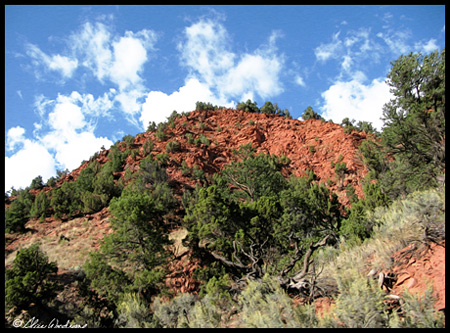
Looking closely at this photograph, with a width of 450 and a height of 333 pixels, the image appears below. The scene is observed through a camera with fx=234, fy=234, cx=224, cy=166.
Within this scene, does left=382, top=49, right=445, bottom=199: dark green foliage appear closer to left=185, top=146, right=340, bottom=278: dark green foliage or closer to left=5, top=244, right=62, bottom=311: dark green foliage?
left=185, top=146, right=340, bottom=278: dark green foliage

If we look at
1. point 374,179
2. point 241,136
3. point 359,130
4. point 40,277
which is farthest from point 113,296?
point 359,130

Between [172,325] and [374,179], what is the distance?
3025cm

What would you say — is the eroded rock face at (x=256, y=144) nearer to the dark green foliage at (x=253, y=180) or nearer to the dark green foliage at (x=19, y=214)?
the dark green foliage at (x=19, y=214)

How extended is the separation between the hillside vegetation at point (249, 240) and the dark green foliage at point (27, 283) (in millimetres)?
58

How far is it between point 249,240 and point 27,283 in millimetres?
12448

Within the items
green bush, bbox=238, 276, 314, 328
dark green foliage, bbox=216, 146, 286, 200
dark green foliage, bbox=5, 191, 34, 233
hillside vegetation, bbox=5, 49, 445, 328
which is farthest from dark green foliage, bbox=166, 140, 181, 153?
green bush, bbox=238, 276, 314, 328

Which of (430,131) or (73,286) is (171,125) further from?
(430,131)

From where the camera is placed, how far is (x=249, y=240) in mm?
13297

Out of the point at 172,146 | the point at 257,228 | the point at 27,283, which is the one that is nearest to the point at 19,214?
the point at 27,283

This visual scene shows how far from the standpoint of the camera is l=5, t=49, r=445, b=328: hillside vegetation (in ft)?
16.3

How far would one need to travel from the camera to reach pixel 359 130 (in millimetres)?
44250

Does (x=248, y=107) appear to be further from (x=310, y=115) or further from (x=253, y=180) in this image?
(x=253, y=180)

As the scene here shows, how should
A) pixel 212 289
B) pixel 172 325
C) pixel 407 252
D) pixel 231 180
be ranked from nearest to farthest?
pixel 407 252 → pixel 172 325 → pixel 212 289 → pixel 231 180

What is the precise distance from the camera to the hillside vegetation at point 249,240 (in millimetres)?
4969
